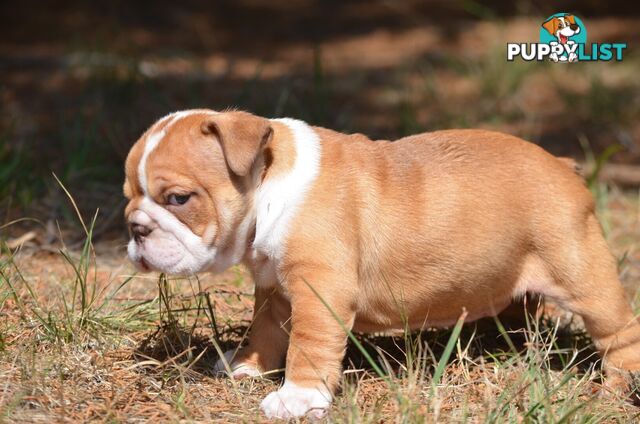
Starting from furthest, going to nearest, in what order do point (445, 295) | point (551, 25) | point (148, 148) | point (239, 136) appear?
1. point (551, 25)
2. point (445, 295)
3. point (148, 148)
4. point (239, 136)

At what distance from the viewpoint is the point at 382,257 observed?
12.4 feet

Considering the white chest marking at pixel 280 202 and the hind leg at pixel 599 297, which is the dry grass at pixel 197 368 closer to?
the hind leg at pixel 599 297

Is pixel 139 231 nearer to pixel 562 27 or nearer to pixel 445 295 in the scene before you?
pixel 445 295

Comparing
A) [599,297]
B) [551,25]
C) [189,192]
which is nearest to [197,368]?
[189,192]

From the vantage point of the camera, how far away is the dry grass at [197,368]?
11.3 ft

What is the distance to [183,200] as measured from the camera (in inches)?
140

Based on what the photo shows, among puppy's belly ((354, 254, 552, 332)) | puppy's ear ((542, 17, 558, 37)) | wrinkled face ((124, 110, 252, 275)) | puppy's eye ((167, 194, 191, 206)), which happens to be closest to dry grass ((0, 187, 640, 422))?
puppy's belly ((354, 254, 552, 332))

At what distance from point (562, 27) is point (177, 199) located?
3.80 m

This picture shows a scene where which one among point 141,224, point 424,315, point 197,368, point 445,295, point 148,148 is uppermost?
point 148,148

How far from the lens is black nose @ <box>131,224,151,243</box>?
360 centimetres

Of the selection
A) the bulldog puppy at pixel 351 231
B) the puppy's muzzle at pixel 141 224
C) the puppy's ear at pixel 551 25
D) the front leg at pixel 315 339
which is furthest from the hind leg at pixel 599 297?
the puppy's ear at pixel 551 25

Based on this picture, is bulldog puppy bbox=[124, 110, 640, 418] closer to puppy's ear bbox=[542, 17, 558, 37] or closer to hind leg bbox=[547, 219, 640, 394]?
hind leg bbox=[547, 219, 640, 394]

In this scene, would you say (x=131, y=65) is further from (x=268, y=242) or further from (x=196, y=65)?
(x=268, y=242)

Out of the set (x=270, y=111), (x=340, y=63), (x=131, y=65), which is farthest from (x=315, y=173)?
(x=340, y=63)
